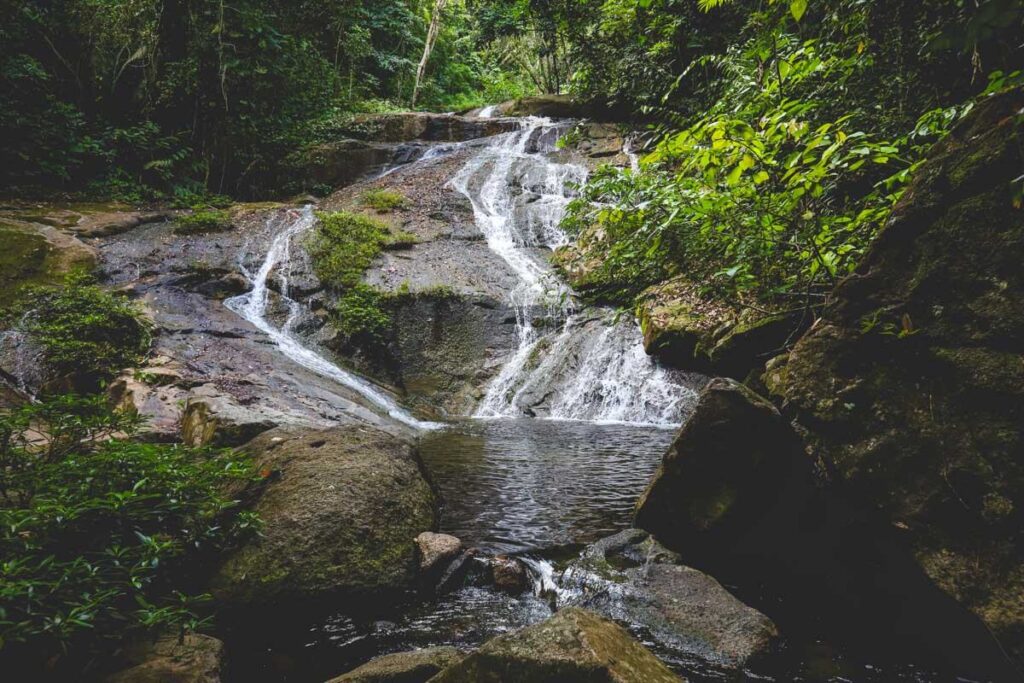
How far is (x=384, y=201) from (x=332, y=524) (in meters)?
12.2

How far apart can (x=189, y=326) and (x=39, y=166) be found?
856cm

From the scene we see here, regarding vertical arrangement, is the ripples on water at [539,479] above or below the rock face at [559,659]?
below

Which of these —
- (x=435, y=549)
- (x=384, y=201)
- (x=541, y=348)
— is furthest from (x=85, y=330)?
(x=384, y=201)

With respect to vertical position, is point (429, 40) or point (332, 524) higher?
point (429, 40)

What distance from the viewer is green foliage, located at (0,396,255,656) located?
2.07 meters

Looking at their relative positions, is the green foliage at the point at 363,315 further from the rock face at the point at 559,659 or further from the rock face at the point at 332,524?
the rock face at the point at 559,659

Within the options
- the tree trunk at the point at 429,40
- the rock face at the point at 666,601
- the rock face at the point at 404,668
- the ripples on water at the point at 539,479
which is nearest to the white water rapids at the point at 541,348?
the ripples on water at the point at 539,479

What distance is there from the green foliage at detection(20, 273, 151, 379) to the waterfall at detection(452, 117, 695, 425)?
5352mm

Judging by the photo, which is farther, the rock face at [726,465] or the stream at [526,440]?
the rock face at [726,465]

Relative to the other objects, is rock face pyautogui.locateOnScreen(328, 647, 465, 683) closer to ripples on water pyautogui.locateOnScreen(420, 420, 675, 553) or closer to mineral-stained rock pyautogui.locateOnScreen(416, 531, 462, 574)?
mineral-stained rock pyautogui.locateOnScreen(416, 531, 462, 574)

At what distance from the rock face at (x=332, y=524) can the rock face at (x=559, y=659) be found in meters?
1.38

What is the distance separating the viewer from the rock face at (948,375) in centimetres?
236

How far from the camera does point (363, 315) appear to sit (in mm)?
10766

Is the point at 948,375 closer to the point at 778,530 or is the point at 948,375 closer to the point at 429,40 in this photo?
the point at 778,530
